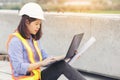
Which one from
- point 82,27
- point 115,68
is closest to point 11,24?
point 82,27

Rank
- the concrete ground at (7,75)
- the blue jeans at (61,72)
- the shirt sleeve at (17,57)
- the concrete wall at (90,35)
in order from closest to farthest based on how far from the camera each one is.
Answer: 1. the shirt sleeve at (17,57)
2. the blue jeans at (61,72)
3. the concrete wall at (90,35)
4. the concrete ground at (7,75)

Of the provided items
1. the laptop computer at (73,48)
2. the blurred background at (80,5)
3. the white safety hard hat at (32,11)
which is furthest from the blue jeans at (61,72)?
the blurred background at (80,5)

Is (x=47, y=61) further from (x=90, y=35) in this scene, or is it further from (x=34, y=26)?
(x=90, y=35)

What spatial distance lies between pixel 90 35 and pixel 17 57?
104 inches

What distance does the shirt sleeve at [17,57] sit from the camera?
3679 mm

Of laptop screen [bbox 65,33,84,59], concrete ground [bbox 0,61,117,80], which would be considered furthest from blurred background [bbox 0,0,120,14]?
laptop screen [bbox 65,33,84,59]

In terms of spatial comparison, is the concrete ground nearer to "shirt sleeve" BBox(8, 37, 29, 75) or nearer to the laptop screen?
the laptop screen

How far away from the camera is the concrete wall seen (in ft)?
19.2

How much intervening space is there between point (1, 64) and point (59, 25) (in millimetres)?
1651

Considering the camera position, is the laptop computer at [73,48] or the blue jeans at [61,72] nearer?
the laptop computer at [73,48]

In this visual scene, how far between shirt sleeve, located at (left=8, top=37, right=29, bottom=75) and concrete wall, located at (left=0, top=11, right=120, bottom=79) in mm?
2435

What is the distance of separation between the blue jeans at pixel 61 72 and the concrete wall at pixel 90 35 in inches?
73.7

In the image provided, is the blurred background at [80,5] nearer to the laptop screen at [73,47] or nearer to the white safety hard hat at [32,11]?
the laptop screen at [73,47]

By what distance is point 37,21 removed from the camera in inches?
146
